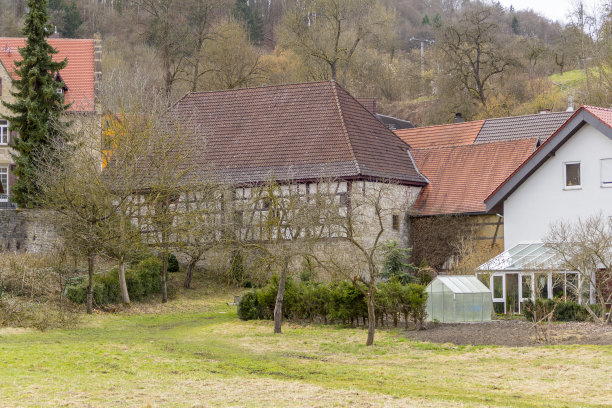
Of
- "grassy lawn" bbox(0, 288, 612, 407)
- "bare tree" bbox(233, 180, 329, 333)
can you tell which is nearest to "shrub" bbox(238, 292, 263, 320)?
"bare tree" bbox(233, 180, 329, 333)

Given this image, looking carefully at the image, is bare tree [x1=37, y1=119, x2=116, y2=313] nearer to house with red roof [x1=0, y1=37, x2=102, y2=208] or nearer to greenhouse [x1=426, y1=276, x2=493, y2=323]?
greenhouse [x1=426, y1=276, x2=493, y2=323]

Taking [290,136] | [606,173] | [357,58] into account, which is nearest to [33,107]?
[290,136]

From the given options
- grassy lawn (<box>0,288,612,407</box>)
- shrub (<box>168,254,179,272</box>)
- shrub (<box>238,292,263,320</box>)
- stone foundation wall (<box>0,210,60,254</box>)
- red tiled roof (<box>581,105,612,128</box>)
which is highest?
red tiled roof (<box>581,105,612,128</box>)

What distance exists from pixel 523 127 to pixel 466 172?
516 centimetres

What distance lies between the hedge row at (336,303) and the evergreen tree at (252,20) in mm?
56477

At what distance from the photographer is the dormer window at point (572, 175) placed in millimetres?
30062

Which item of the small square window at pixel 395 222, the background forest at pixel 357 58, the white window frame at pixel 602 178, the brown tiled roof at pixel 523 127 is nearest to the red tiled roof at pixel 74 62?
the background forest at pixel 357 58

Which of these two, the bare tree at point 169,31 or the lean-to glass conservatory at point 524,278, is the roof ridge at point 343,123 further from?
the bare tree at point 169,31

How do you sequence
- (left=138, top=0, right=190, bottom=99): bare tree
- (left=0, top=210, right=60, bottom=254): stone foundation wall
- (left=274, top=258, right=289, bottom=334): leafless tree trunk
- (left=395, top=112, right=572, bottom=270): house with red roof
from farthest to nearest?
(left=138, top=0, right=190, bottom=99): bare tree
(left=0, top=210, right=60, bottom=254): stone foundation wall
(left=395, top=112, right=572, bottom=270): house with red roof
(left=274, top=258, right=289, bottom=334): leafless tree trunk

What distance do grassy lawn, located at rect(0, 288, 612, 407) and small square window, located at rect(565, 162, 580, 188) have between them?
33.3 feet

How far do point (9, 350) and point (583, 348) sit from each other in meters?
11.8

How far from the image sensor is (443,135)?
4356 cm

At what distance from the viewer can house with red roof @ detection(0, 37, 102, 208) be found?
43.8 m

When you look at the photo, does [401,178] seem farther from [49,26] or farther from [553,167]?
[49,26]
